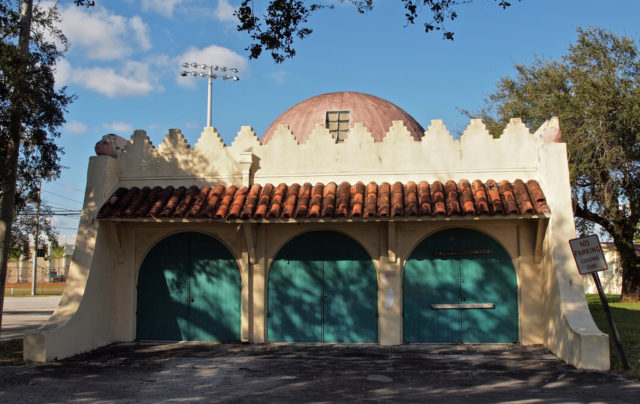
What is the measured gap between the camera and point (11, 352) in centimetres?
1140

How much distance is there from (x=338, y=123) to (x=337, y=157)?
510cm

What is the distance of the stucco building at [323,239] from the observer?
11.3 meters

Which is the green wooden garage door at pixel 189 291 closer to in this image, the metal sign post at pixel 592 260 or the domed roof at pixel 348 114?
the domed roof at pixel 348 114

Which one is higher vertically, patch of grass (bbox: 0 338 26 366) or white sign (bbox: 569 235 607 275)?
white sign (bbox: 569 235 607 275)

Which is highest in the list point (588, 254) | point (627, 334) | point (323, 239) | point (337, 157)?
point (337, 157)

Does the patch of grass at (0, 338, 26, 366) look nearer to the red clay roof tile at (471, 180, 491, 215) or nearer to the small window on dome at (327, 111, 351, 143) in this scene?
the red clay roof tile at (471, 180, 491, 215)

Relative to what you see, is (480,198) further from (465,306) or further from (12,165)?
(12,165)

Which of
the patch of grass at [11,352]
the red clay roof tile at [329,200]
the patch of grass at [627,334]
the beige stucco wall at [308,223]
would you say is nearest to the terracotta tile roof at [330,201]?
the red clay roof tile at [329,200]

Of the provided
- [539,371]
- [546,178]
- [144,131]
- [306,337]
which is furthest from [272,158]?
[539,371]

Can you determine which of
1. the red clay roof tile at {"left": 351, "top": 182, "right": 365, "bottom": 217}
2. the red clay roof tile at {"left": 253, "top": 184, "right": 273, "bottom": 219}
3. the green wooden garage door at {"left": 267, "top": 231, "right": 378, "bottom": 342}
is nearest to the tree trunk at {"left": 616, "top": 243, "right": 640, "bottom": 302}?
the green wooden garage door at {"left": 267, "top": 231, "right": 378, "bottom": 342}

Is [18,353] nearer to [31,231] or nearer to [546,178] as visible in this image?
[31,231]

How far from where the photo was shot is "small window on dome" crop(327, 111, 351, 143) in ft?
56.5

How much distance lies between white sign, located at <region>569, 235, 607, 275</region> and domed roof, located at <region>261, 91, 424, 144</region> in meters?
8.64

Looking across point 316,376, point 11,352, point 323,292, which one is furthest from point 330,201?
point 11,352
